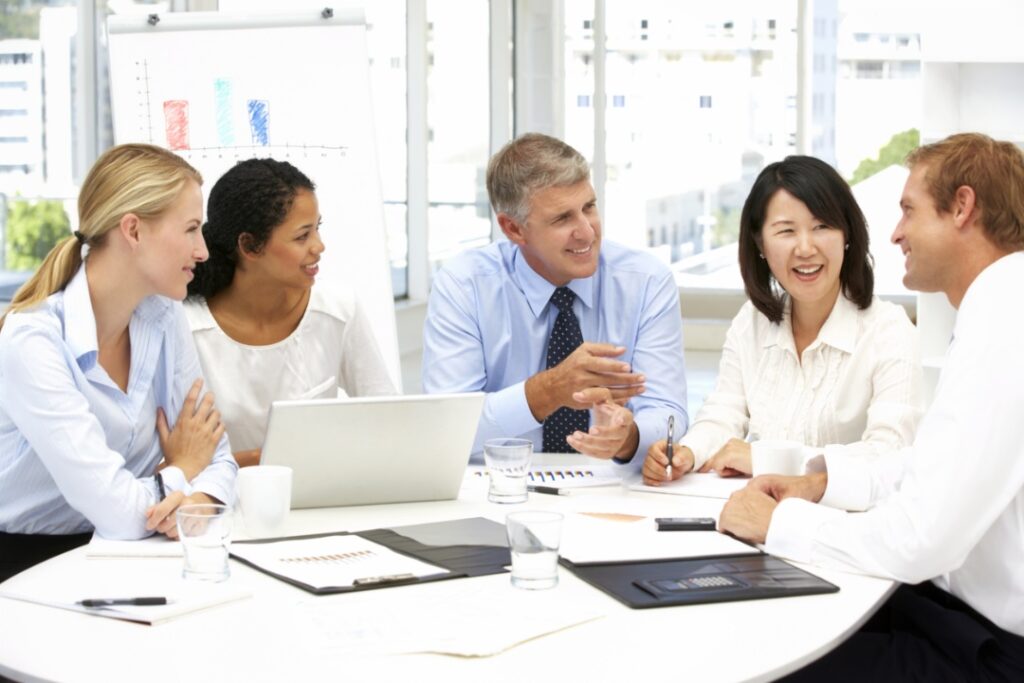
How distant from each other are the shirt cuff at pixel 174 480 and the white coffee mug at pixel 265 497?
0.15m

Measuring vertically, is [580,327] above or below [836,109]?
below

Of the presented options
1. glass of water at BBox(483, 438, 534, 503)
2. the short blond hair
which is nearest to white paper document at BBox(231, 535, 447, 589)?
glass of water at BBox(483, 438, 534, 503)

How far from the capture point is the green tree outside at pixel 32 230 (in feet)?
12.5

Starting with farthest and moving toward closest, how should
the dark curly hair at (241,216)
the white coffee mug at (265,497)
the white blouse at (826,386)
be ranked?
1. the dark curly hair at (241,216)
2. the white blouse at (826,386)
3. the white coffee mug at (265,497)

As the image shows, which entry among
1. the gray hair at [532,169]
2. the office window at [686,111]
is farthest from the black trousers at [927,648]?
the office window at [686,111]

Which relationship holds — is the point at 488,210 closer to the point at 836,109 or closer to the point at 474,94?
the point at 474,94

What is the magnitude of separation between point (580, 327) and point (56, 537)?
125cm

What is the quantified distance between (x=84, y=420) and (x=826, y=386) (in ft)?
4.95

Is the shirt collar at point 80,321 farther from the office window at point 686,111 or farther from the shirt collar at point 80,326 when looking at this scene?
the office window at point 686,111

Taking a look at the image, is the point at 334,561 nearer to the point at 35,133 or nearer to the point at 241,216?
the point at 241,216

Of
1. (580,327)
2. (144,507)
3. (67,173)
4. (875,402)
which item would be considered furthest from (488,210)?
(144,507)

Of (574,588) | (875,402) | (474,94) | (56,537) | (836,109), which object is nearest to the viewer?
(574,588)

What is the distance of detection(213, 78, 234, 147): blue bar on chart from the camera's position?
3.58m

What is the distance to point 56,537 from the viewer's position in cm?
219
